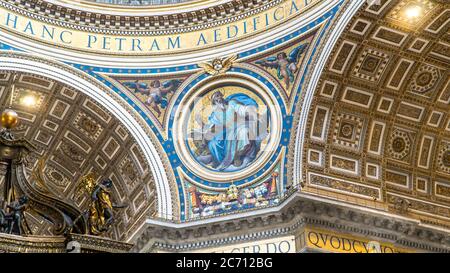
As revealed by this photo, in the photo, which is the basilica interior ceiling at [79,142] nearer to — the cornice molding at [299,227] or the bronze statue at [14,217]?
the cornice molding at [299,227]

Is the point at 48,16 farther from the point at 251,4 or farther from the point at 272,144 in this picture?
the point at 272,144

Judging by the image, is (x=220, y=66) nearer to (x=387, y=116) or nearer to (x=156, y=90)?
(x=156, y=90)

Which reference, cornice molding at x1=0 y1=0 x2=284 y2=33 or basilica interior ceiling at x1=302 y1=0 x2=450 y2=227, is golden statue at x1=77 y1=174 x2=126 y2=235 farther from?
cornice molding at x1=0 y1=0 x2=284 y2=33

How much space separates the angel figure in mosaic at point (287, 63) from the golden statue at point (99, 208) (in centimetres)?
798

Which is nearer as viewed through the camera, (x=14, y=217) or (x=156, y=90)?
(x=14, y=217)

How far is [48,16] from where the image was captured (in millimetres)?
20328

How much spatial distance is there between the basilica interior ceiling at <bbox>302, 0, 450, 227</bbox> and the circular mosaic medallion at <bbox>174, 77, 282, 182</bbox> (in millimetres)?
1352

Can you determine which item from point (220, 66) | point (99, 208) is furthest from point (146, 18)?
point (99, 208)

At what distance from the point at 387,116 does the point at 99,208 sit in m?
9.73

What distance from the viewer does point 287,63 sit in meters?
19.5

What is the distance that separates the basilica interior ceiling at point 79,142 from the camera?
20.1 meters

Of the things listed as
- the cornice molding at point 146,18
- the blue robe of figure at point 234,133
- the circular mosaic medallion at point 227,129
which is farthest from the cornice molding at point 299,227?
the cornice molding at point 146,18
